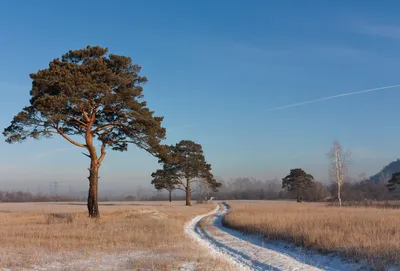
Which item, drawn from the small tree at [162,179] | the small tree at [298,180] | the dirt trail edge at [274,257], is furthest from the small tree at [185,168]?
the dirt trail edge at [274,257]

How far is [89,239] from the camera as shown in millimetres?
14617

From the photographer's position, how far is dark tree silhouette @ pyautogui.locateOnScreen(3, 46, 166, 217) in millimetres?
20453

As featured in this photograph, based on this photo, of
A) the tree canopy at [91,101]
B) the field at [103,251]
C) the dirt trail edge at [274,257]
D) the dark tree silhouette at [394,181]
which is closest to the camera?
the field at [103,251]

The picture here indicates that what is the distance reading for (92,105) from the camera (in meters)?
22.5

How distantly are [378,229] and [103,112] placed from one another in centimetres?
1754

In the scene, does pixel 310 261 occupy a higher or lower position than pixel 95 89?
lower

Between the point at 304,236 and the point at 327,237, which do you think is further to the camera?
the point at 304,236

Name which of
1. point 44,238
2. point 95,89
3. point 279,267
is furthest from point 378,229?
point 95,89

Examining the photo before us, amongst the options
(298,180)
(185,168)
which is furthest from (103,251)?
(298,180)

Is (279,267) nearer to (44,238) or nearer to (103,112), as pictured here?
(44,238)

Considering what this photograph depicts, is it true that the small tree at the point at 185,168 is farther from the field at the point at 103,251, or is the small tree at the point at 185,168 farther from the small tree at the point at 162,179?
the field at the point at 103,251

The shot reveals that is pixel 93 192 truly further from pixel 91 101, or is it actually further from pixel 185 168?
pixel 185 168

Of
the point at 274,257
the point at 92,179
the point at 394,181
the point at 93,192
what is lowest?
the point at 274,257

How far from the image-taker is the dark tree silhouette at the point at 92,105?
2045 centimetres
